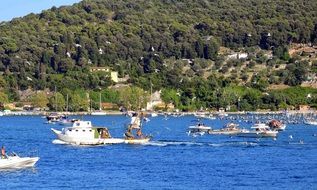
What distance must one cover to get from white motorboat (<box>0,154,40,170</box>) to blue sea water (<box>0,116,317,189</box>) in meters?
0.50

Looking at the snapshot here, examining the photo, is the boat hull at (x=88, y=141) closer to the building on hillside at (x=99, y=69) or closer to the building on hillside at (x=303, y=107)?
the building on hillside at (x=303, y=107)

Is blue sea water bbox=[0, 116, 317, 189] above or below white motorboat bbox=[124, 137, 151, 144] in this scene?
below

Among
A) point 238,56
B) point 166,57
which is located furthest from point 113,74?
point 238,56

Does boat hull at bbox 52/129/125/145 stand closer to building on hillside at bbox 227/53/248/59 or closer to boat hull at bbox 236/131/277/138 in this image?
boat hull at bbox 236/131/277/138

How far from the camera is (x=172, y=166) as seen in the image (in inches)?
2055

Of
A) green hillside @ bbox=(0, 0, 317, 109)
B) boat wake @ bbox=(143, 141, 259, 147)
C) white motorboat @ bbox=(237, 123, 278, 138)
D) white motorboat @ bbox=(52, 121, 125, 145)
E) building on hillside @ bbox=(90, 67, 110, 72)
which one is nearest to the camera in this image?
white motorboat @ bbox=(52, 121, 125, 145)

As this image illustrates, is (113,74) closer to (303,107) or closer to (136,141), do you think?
(303,107)

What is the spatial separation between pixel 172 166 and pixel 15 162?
8.40 meters

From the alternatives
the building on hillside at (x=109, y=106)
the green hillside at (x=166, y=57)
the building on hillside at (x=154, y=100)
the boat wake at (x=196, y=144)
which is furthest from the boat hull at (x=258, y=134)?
the building on hillside at (x=109, y=106)

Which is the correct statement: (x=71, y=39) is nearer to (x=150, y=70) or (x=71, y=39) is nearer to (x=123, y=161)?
(x=150, y=70)

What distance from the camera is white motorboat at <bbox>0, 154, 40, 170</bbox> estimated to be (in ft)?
155

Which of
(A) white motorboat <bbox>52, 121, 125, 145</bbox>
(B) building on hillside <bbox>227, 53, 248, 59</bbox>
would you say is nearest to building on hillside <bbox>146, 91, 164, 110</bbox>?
(B) building on hillside <bbox>227, 53, 248, 59</bbox>

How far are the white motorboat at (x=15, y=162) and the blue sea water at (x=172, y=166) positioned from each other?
1.63 ft

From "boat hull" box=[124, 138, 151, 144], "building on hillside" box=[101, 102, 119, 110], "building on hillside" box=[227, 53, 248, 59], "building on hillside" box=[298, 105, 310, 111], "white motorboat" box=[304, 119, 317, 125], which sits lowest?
"boat hull" box=[124, 138, 151, 144]
